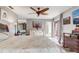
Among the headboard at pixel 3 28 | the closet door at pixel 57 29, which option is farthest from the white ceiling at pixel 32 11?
the headboard at pixel 3 28

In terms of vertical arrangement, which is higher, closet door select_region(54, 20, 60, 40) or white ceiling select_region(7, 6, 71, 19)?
white ceiling select_region(7, 6, 71, 19)

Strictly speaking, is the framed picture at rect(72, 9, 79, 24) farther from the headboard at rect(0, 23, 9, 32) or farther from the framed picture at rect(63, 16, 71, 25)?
the headboard at rect(0, 23, 9, 32)

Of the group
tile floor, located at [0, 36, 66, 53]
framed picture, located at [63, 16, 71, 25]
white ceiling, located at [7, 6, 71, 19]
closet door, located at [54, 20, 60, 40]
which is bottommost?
tile floor, located at [0, 36, 66, 53]

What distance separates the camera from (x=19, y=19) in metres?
1.89

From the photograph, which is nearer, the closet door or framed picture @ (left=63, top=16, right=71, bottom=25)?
framed picture @ (left=63, top=16, right=71, bottom=25)

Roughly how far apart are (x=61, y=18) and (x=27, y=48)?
73 cm

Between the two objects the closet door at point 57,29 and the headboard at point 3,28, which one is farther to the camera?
the closet door at point 57,29

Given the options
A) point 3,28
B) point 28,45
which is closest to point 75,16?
point 28,45

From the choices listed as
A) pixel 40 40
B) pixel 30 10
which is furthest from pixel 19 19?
pixel 40 40

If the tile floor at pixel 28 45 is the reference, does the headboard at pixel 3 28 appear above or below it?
above

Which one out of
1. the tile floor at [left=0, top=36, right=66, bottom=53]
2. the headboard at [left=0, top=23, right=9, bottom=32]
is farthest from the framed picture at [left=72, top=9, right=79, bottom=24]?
the headboard at [left=0, top=23, right=9, bottom=32]

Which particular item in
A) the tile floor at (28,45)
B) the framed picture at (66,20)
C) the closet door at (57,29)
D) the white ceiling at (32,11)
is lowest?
the tile floor at (28,45)

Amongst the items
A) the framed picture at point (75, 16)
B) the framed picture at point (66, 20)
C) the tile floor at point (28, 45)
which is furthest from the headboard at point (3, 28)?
the framed picture at point (75, 16)

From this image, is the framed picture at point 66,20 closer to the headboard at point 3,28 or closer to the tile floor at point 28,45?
the tile floor at point 28,45
